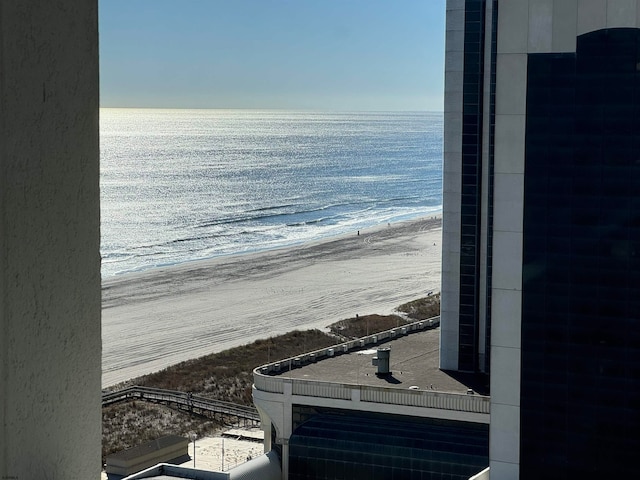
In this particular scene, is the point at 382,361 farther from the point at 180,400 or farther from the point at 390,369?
the point at 180,400

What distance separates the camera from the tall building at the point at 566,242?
26.4 m

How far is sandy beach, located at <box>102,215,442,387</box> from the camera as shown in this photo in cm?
6322

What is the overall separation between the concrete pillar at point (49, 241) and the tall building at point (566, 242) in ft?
80.4

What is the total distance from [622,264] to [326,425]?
11958 mm

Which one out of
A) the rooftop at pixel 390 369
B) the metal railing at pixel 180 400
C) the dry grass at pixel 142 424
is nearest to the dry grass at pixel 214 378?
the dry grass at pixel 142 424

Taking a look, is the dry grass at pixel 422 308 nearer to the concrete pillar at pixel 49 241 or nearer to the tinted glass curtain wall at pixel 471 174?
the tinted glass curtain wall at pixel 471 174

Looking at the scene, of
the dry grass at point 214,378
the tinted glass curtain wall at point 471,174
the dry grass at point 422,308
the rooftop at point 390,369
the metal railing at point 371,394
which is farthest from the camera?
the dry grass at point 422,308

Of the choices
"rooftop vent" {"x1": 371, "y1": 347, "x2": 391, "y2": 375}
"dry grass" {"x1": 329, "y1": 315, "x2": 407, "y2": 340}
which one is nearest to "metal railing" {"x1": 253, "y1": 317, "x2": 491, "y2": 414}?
"rooftop vent" {"x1": 371, "y1": 347, "x2": 391, "y2": 375}

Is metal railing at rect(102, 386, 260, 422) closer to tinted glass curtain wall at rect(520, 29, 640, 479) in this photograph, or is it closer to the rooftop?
the rooftop

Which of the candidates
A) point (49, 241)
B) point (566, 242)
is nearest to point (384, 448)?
point (566, 242)

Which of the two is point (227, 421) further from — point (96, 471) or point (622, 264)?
point (96, 471)

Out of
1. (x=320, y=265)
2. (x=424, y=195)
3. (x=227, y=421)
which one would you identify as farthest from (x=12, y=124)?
(x=424, y=195)

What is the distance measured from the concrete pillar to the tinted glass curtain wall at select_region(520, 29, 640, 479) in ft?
80.4

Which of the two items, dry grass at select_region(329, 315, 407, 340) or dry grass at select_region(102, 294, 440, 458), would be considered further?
dry grass at select_region(329, 315, 407, 340)
